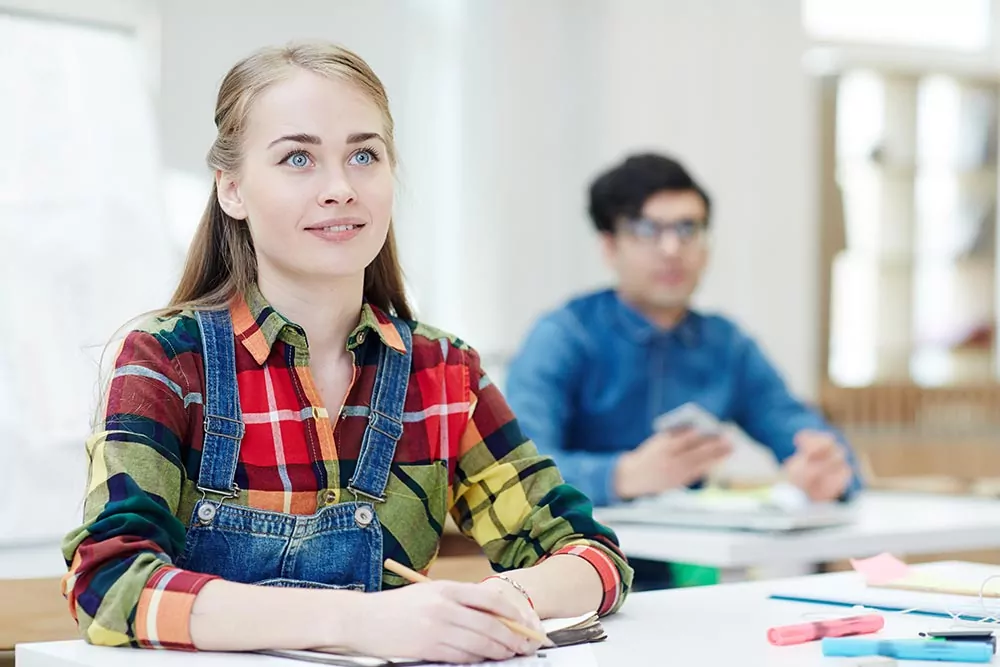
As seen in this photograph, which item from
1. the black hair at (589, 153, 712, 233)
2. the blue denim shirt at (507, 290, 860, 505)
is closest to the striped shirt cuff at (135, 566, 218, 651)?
the blue denim shirt at (507, 290, 860, 505)

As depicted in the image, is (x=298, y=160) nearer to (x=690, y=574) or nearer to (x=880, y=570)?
(x=880, y=570)

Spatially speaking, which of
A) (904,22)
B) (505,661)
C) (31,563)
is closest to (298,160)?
(505,661)

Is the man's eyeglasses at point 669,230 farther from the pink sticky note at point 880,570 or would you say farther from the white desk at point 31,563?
the pink sticky note at point 880,570

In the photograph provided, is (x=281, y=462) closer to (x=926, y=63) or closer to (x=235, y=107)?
(x=235, y=107)

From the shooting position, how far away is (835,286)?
5797 millimetres

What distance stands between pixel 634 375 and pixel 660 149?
2285 millimetres

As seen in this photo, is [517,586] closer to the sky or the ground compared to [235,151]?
closer to the ground

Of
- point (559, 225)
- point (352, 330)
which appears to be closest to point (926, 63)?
point (559, 225)

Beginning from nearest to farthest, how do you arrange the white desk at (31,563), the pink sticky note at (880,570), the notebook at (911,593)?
1. the notebook at (911,593)
2. the pink sticky note at (880,570)
3. the white desk at (31,563)

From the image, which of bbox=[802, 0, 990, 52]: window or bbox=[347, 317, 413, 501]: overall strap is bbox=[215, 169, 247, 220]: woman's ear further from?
bbox=[802, 0, 990, 52]: window

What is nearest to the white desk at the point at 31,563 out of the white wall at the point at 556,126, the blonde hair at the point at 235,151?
the blonde hair at the point at 235,151

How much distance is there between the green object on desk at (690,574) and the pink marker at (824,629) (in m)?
1.31

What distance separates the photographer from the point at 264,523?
4.84ft

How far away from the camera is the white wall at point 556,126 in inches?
189
